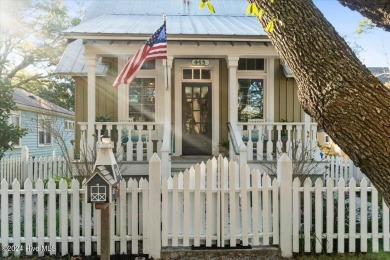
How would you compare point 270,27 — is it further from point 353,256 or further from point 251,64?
point 251,64

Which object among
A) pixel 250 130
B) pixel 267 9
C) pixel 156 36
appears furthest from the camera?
pixel 250 130

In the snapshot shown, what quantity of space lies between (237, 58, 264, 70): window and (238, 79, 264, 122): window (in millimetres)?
370

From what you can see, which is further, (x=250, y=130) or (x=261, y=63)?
(x=261, y=63)

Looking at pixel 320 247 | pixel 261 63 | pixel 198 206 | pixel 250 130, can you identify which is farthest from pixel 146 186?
pixel 261 63

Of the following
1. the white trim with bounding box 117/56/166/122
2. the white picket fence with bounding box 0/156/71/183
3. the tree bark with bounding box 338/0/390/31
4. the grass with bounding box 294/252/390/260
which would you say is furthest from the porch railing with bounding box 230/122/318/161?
the white picket fence with bounding box 0/156/71/183

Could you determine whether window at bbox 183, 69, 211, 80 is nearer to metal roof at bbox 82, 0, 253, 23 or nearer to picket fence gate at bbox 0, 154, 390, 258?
metal roof at bbox 82, 0, 253, 23

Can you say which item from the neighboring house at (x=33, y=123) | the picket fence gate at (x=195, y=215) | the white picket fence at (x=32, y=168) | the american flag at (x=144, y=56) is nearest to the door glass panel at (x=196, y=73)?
the american flag at (x=144, y=56)

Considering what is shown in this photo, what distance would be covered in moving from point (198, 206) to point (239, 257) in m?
0.90

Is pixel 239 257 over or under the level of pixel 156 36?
under

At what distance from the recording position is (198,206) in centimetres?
473

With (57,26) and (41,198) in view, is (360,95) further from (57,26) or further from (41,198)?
(57,26)

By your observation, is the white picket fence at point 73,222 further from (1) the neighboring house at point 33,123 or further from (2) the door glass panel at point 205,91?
(1) the neighboring house at point 33,123

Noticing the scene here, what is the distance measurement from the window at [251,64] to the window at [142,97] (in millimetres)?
2741

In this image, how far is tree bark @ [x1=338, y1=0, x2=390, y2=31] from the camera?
3.69 metres
